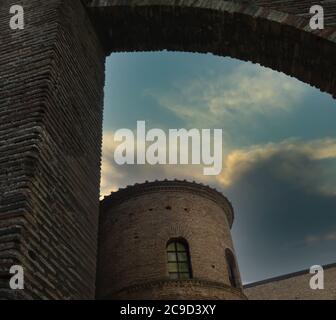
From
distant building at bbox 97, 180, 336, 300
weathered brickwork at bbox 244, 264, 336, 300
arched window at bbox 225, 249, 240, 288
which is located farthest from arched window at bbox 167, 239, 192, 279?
weathered brickwork at bbox 244, 264, 336, 300

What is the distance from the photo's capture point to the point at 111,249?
559 inches

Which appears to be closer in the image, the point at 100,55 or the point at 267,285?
the point at 100,55

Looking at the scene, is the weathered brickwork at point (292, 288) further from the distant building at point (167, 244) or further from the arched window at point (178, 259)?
the arched window at point (178, 259)

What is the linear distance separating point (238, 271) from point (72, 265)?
11665mm

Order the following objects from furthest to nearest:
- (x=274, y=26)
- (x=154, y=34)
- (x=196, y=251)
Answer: (x=196, y=251) → (x=154, y=34) → (x=274, y=26)

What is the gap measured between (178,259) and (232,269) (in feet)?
7.33

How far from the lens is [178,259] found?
13.6 m

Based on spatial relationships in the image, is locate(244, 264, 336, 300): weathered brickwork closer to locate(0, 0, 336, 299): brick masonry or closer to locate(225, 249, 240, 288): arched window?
locate(225, 249, 240, 288): arched window

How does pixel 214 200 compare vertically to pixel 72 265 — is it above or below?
above

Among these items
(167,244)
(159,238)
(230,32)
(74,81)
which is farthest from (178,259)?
(74,81)

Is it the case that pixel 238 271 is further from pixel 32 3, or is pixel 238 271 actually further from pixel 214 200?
pixel 32 3

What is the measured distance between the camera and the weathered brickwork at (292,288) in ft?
70.3

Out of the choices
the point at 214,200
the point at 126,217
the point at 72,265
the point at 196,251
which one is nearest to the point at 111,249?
the point at 126,217

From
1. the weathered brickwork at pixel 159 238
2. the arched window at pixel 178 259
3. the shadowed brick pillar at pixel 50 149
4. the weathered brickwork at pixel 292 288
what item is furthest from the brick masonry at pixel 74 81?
the weathered brickwork at pixel 292 288
